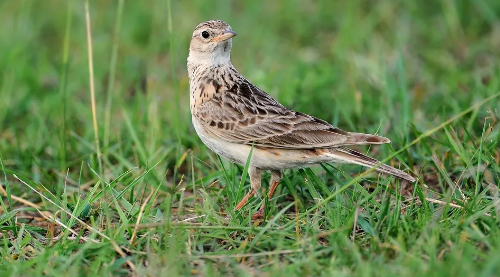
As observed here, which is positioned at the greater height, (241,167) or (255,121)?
(255,121)

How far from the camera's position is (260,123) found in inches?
233

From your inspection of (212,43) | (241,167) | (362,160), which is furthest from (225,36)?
(362,160)

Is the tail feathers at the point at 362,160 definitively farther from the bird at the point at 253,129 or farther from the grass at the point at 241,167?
the grass at the point at 241,167

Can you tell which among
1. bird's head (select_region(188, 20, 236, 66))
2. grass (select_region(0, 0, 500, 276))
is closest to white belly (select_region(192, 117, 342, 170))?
grass (select_region(0, 0, 500, 276))

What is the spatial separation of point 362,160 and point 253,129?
982 millimetres

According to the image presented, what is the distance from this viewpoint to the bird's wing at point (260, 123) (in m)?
5.62

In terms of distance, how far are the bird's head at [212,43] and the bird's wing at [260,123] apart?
365 millimetres

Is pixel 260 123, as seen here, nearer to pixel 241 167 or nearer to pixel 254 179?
pixel 254 179

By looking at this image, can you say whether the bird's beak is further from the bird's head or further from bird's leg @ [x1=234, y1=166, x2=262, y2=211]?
bird's leg @ [x1=234, y1=166, x2=262, y2=211]

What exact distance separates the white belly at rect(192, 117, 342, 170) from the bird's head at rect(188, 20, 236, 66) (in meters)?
0.81

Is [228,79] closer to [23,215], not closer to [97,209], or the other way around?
[97,209]

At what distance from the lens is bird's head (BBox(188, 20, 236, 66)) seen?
21.0 ft

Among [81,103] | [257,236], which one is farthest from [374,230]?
[81,103]

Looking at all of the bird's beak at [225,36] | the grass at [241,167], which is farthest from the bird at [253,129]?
the grass at [241,167]
